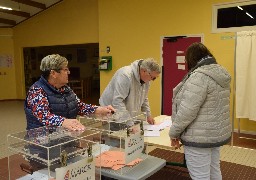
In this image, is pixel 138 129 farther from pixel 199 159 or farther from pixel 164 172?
pixel 164 172

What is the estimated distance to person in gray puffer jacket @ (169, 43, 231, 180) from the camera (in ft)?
6.03

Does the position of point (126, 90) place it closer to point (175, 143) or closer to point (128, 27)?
point (175, 143)

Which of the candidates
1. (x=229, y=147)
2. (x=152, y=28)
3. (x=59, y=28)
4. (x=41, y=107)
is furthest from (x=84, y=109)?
(x=59, y=28)

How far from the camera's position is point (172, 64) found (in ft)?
19.1

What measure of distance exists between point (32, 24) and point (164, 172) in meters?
7.57

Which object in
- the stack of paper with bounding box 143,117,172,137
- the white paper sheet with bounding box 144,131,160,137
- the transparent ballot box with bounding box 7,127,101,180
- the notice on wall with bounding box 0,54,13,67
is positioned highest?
the notice on wall with bounding box 0,54,13,67

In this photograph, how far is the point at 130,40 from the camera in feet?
21.0

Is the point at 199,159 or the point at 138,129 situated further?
the point at 199,159

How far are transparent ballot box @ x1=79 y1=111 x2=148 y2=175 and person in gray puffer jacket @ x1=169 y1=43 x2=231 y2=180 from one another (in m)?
0.33

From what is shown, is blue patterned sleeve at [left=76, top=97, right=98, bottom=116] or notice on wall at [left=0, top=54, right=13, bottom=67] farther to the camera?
notice on wall at [left=0, top=54, right=13, bottom=67]

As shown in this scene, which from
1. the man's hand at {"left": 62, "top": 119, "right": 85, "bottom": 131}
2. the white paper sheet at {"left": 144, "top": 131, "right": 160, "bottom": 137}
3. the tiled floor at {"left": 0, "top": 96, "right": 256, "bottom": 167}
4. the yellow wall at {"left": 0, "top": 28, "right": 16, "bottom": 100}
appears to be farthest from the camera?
the yellow wall at {"left": 0, "top": 28, "right": 16, "bottom": 100}

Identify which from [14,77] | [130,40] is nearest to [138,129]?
[130,40]

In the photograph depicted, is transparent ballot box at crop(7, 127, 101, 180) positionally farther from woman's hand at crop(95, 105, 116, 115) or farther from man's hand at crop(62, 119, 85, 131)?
woman's hand at crop(95, 105, 116, 115)

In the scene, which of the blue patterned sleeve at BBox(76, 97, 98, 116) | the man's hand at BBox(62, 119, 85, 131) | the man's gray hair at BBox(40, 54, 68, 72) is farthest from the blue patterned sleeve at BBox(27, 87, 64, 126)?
the blue patterned sleeve at BBox(76, 97, 98, 116)
